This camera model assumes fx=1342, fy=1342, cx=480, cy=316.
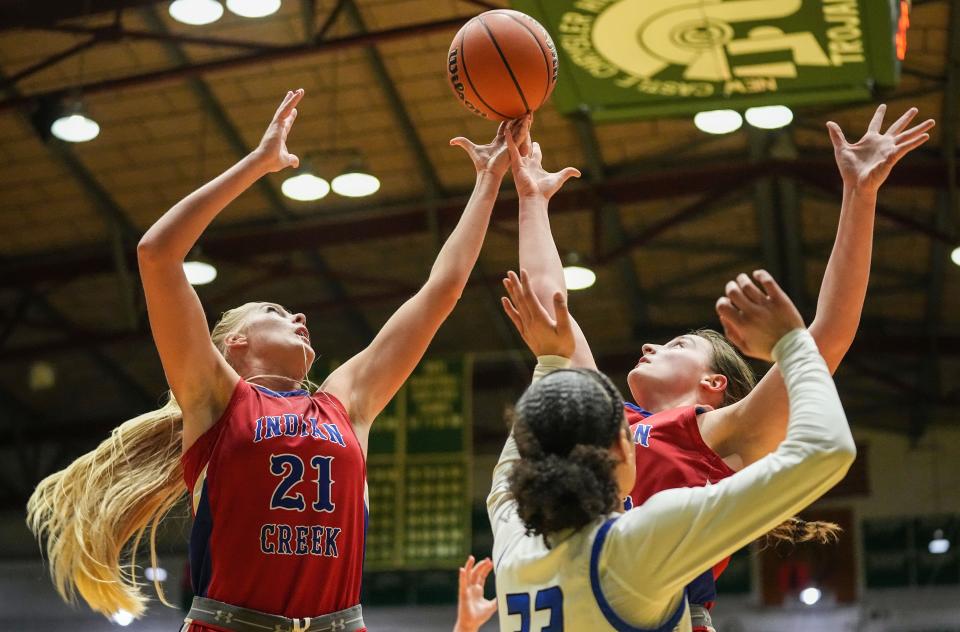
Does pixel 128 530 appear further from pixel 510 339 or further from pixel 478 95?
pixel 510 339

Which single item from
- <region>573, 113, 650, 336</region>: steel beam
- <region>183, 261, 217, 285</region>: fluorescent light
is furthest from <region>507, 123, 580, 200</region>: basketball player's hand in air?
<region>183, 261, 217, 285</region>: fluorescent light

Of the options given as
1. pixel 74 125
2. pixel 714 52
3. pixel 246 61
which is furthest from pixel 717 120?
→ pixel 74 125

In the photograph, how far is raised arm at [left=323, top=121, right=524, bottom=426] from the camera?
381cm

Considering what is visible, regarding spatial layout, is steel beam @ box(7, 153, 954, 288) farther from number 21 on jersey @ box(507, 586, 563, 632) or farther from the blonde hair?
number 21 on jersey @ box(507, 586, 563, 632)

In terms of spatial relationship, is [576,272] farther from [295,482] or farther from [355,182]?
[295,482]

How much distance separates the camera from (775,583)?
1714 centimetres

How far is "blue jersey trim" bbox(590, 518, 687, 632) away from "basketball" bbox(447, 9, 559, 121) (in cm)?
204

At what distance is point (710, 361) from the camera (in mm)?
3920

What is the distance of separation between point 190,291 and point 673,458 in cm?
131

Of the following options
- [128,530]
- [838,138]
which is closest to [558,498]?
[838,138]

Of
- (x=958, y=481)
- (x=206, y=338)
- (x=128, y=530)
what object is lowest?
(x=128, y=530)

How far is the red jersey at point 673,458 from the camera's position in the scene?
3453 mm

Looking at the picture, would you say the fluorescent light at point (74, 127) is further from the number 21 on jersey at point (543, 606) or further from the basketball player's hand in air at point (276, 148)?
the number 21 on jersey at point (543, 606)

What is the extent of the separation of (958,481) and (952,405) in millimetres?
1454
